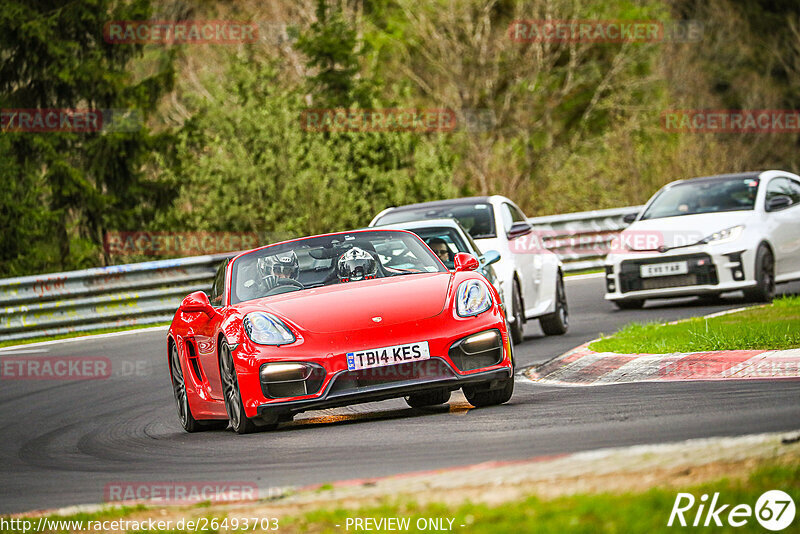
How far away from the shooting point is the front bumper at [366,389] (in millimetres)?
8492

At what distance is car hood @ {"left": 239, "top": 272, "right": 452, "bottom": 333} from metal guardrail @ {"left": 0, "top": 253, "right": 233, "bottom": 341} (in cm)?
1170

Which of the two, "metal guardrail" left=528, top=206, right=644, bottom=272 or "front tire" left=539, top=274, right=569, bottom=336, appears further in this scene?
"metal guardrail" left=528, top=206, right=644, bottom=272

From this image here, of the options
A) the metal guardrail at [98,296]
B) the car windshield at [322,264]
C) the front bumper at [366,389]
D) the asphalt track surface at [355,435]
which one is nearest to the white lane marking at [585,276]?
the metal guardrail at [98,296]

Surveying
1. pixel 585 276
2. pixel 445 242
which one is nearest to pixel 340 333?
pixel 445 242

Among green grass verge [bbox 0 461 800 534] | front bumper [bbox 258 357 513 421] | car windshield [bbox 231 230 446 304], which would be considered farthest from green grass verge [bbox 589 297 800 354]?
green grass verge [bbox 0 461 800 534]

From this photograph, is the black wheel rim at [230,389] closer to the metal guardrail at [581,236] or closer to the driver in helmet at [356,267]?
the driver in helmet at [356,267]

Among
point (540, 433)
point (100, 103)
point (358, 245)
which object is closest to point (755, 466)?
point (540, 433)

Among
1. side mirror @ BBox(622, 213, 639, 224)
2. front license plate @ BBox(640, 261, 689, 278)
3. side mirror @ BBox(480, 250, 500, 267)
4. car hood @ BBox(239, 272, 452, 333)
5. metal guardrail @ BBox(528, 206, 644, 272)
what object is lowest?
metal guardrail @ BBox(528, 206, 644, 272)

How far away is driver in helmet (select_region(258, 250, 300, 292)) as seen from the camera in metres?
9.67

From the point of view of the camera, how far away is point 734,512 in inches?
184

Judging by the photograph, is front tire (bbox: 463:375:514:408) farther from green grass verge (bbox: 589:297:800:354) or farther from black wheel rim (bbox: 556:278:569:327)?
black wheel rim (bbox: 556:278:569:327)

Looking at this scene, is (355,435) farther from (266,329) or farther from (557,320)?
(557,320)

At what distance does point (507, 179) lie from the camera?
129 feet

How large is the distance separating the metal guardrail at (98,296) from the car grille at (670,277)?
2.78 metres
